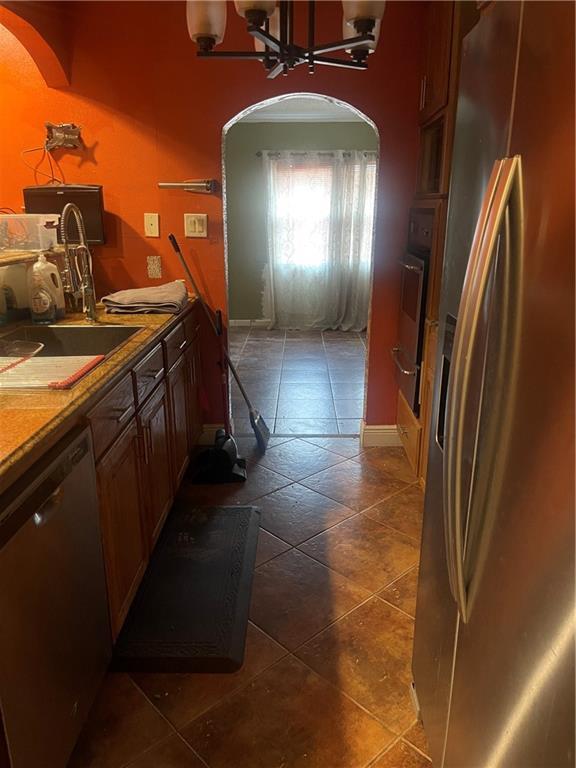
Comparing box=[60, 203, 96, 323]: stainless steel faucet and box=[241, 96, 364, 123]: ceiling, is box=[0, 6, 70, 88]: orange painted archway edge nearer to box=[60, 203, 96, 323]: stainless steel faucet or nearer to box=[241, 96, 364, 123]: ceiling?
box=[60, 203, 96, 323]: stainless steel faucet

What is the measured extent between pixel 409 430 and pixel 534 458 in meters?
2.26

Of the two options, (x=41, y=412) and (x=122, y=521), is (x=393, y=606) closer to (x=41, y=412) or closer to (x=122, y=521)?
(x=122, y=521)

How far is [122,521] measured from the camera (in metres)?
1.72

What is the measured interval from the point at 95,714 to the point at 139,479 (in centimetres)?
71

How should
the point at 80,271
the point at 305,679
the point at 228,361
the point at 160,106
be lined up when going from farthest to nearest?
1. the point at 228,361
2. the point at 160,106
3. the point at 80,271
4. the point at 305,679

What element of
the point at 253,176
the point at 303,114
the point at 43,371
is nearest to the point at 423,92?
the point at 43,371

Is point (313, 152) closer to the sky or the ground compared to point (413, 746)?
closer to the sky

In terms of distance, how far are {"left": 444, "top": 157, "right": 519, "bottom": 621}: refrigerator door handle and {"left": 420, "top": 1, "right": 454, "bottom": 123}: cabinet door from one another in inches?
67.1

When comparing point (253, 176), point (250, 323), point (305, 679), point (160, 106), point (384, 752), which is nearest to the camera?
point (384, 752)

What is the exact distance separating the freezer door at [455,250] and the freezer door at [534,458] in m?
0.10

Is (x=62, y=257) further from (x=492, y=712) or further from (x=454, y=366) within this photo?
(x=492, y=712)

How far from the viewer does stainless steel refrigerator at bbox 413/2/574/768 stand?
0.70 metres

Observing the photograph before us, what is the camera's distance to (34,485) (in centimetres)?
113

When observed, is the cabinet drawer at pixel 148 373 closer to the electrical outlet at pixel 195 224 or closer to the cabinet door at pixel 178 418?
the cabinet door at pixel 178 418
